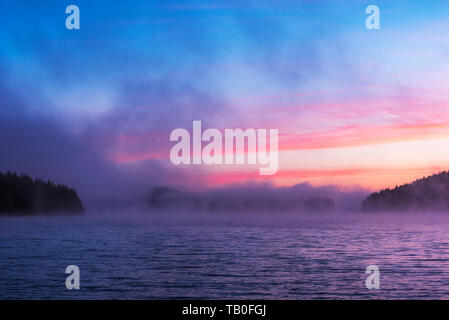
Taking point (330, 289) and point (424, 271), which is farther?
point (424, 271)

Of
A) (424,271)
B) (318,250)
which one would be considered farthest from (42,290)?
(318,250)

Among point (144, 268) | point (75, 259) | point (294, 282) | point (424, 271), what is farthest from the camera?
point (75, 259)

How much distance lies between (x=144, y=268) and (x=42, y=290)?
18316 mm

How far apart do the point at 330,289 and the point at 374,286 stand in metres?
3.89

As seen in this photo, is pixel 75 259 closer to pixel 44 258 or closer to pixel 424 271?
pixel 44 258

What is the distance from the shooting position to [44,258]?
2854 inches
